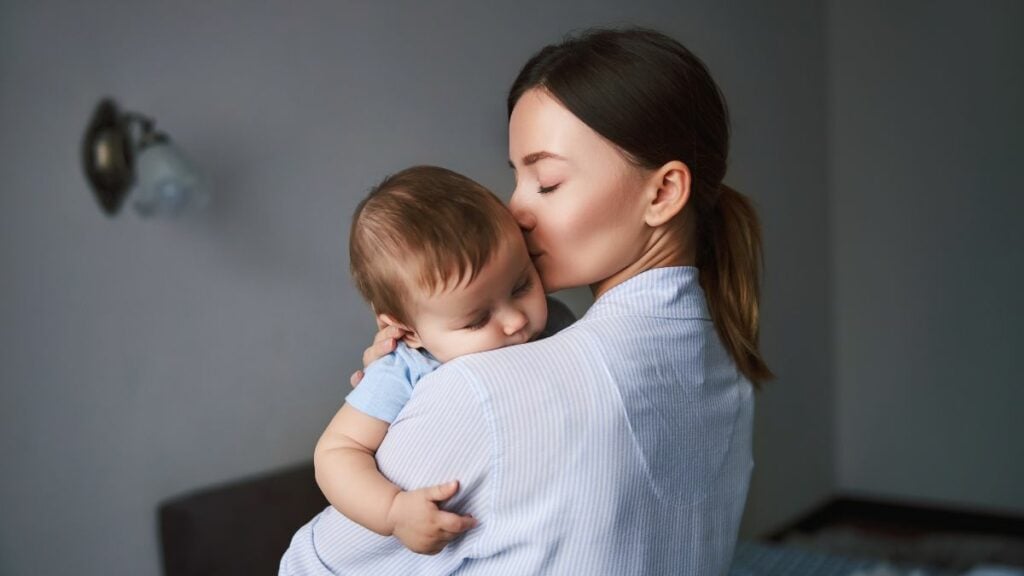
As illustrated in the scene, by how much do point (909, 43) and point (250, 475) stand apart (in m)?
3.48

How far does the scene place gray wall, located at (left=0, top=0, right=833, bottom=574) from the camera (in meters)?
1.75

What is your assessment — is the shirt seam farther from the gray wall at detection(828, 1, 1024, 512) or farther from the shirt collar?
the gray wall at detection(828, 1, 1024, 512)

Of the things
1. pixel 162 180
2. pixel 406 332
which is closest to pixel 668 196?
pixel 406 332

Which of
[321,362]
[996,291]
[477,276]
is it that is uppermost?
[477,276]

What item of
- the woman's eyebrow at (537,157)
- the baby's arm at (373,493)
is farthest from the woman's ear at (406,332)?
the woman's eyebrow at (537,157)

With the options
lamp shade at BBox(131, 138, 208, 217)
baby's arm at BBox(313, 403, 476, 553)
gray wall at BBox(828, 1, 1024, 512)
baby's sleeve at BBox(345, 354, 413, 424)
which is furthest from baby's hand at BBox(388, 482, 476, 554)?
gray wall at BBox(828, 1, 1024, 512)

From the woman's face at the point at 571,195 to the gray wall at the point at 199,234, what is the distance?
3.92 feet

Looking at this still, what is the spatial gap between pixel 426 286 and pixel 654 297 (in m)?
0.22

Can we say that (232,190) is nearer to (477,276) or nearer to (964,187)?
(477,276)

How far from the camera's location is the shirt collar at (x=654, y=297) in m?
0.88

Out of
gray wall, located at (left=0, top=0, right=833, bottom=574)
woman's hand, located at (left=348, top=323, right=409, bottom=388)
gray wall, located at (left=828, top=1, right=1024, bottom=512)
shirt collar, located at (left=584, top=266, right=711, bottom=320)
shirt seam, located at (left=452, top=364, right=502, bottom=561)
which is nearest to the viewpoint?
shirt seam, located at (left=452, top=364, right=502, bottom=561)

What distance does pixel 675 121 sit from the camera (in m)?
0.95

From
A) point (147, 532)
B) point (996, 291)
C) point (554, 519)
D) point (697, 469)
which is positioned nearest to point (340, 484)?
point (554, 519)

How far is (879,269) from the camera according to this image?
4.29 m
